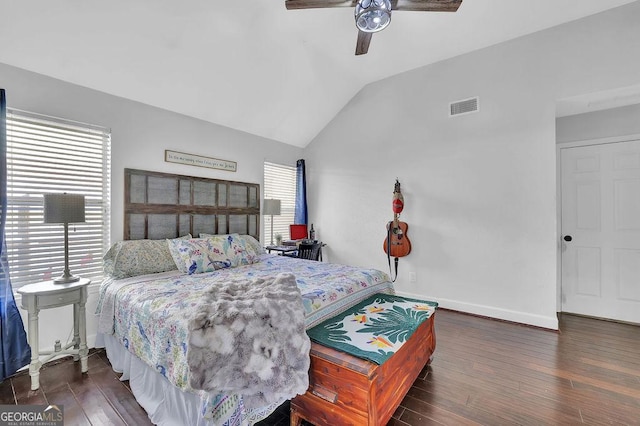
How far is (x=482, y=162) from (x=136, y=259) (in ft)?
13.2

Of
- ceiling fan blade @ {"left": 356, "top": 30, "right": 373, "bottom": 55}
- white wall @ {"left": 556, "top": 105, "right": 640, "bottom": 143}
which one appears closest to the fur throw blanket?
ceiling fan blade @ {"left": 356, "top": 30, "right": 373, "bottom": 55}

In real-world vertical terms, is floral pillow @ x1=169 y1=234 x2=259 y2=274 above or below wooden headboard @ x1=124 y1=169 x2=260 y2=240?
below

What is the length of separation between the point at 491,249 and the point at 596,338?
1234 millimetres

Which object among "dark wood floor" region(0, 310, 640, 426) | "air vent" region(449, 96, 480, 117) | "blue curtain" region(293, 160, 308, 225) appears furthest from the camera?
"blue curtain" region(293, 160, 308, 225)

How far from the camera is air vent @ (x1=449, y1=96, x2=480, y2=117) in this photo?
3486mm

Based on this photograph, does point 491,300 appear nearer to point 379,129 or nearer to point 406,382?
point 406,382

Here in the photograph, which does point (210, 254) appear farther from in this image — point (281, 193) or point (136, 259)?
point (281, 193)

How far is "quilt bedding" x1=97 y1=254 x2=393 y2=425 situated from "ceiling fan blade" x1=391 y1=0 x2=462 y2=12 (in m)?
2.20

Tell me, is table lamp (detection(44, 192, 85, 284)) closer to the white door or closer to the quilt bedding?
the quilt bedding

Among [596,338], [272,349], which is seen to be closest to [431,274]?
[596,338]

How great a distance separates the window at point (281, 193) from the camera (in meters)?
4.52

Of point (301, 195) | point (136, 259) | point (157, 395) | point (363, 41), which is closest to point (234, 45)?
point (363, 41)

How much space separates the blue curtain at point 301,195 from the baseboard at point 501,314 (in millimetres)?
2362

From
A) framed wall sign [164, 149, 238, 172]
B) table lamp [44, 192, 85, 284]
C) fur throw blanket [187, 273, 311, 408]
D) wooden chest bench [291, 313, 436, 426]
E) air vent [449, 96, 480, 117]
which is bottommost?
wooden chest bench [291, 313, 436, 426]
